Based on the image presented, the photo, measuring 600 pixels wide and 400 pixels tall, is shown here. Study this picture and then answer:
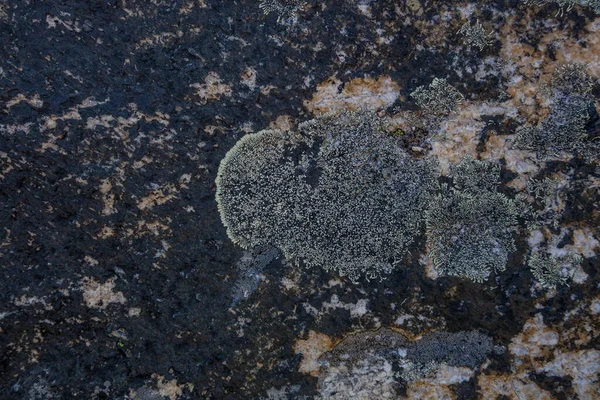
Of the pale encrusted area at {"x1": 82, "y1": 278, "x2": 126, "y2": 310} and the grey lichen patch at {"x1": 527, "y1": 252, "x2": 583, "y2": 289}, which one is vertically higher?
the grey lichen patch at {"x1": 527, "y1": 252, "x2": 583, "y2": 289}

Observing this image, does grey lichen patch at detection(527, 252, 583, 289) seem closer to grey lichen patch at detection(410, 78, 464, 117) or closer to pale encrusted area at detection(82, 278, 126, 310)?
grey lichen patch at detection(410, 78, 464, 117)

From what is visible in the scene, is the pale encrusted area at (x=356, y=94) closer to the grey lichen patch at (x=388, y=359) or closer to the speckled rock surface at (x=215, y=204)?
the speckled rock surface at (x=215, y=204)

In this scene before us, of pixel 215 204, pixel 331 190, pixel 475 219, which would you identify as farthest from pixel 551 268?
pixel 215 204

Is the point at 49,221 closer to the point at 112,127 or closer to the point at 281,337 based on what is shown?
the point at 112,127

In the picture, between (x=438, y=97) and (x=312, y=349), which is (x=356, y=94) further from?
(x=312, y=349)

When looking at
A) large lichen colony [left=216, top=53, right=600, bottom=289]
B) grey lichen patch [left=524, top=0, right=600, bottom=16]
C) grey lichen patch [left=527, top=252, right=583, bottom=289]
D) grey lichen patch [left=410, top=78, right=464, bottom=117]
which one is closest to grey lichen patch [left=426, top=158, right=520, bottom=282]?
large lichen colony [left=216, top=53, right=600, bottom=289]

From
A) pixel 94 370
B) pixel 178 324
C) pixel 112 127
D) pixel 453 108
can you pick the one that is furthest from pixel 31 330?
pixel 453 108
